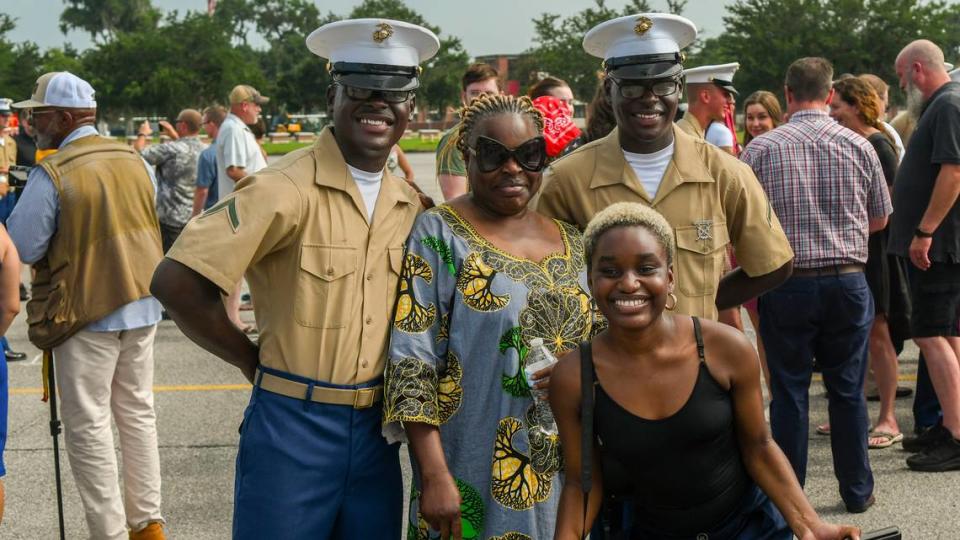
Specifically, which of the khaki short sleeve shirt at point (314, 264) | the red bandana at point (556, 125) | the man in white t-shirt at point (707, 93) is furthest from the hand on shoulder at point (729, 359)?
the man in white t-shirt at point (707, 93)

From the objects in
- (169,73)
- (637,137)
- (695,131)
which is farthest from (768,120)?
(169,73)

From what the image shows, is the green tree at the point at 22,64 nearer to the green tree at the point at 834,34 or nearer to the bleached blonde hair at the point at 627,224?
the green tree at the point at 834,34

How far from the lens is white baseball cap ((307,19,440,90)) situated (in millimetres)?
3391

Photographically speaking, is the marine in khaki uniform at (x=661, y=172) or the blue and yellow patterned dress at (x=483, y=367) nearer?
the blue and yellow patterned dress at (x=483, y=367)

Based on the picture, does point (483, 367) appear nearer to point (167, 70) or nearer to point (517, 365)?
point (517, 365)

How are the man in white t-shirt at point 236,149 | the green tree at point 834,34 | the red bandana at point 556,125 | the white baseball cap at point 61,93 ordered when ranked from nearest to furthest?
the white baseball cap at point 61,93 < the red bandana at point 556,125 < the man in white t-shirt at point 236,149 < the green tree at point 834,34

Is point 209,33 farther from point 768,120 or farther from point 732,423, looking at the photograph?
point 732,423

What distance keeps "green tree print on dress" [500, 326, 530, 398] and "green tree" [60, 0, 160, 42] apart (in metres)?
147

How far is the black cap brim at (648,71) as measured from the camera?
360 cm

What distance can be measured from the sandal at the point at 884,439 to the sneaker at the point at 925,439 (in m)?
0.09

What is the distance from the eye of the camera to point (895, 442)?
6719 millimetres

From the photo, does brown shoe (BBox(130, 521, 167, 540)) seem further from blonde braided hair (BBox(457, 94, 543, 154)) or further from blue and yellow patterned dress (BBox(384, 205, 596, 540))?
blonde braided hair (BBox(457, 94, 543, 154))

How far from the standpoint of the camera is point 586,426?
3.00 metres

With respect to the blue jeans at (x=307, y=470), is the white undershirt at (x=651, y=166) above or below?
above
